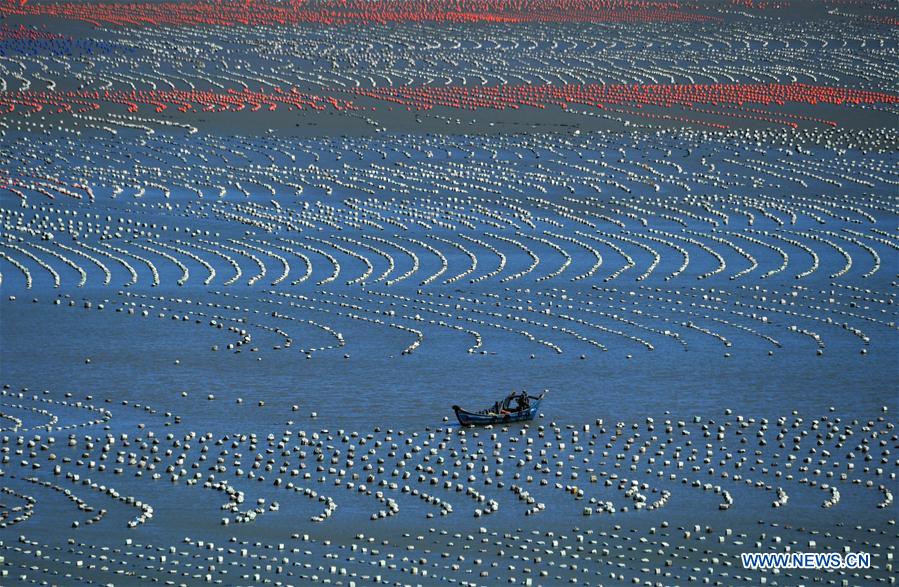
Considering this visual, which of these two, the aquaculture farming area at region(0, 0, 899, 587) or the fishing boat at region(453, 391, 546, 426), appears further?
the fishing boat at region(453, 391, 546, 426)

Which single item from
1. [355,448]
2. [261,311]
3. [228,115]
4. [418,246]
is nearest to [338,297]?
[261,311]

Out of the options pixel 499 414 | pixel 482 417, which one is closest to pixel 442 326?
pixel 499 414

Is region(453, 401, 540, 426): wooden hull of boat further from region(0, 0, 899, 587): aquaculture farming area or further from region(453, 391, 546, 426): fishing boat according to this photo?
region(0, 0, 899, 587): aquaculture farming area

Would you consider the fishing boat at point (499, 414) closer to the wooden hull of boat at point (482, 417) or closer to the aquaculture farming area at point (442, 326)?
the wooden hull of boat at point (482, 417)

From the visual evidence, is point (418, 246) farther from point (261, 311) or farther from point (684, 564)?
point (684, 564)

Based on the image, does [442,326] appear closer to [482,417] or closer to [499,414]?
[499,414]

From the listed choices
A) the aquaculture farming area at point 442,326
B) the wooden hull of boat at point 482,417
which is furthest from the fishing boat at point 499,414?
the aquaculture farming area at point 442,326

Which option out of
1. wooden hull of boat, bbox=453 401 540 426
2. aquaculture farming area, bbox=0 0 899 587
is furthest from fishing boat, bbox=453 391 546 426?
aquaculture farming area, bbox=0 0 899 587
